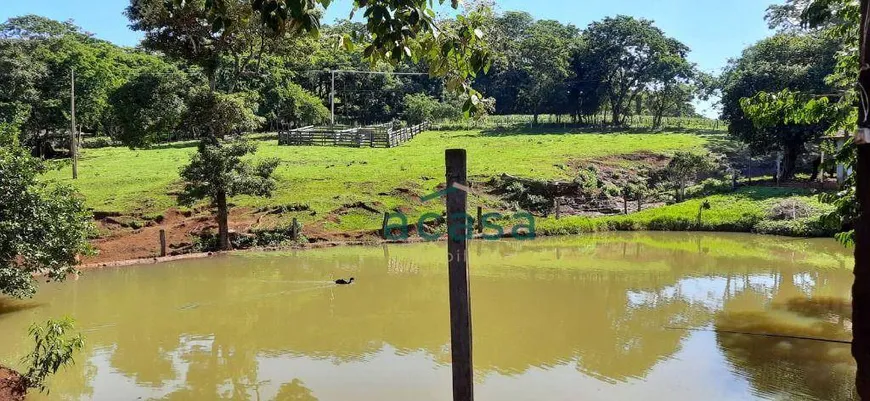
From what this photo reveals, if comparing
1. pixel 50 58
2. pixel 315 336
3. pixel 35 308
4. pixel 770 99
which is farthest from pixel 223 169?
pixel 50 58

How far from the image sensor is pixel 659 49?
1610 inches

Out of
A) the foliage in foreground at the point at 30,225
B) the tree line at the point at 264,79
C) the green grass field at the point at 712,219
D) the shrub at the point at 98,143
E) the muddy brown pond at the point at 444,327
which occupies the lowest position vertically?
the muddy brown pond at the point at 444,327

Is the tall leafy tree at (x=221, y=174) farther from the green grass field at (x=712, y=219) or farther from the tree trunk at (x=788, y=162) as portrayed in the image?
the tree trunk at (x=788, y=162)

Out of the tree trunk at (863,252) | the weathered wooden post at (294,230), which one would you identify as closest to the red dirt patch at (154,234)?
the weathered wooden post at (294,230)

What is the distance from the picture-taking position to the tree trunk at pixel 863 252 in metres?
3.02

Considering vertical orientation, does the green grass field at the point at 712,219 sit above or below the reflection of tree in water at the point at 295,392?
above

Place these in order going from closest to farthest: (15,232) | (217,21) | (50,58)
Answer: (217,21) < (15,232) < (50,58)

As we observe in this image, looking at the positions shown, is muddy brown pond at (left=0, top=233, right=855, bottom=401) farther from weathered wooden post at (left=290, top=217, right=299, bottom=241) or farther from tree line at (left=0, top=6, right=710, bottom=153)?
tree line at (left=0, top=6, right=710, bottom=153)

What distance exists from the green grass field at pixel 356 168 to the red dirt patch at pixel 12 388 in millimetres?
11723

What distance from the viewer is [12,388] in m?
6.52

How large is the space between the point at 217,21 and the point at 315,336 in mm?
7465

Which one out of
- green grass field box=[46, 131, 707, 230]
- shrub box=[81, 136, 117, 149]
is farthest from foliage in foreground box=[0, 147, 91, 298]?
shrub box=[81, 136, 117, 149]

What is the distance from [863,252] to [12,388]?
778 cm

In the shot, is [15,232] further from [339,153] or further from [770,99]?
[339,153]
